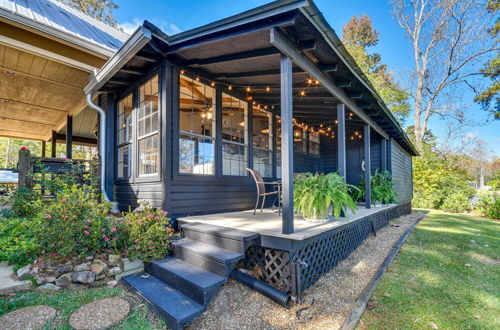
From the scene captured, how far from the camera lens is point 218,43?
312 cm

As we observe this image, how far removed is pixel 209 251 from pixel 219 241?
0.18 meters

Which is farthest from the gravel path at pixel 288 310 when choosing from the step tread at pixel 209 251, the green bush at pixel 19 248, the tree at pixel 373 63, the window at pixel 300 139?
the tree at pixel 373 63

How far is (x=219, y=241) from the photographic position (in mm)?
2785

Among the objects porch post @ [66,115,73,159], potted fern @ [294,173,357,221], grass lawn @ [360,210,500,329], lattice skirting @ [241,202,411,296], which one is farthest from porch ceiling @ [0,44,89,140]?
grass lawn @ [360,210,500,329]

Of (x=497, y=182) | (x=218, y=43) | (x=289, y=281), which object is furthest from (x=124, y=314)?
(x=497, y=182)

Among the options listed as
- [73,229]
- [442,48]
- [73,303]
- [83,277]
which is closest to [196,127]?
[73,229]

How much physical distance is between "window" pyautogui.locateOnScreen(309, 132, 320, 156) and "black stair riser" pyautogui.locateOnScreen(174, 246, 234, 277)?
6131mm

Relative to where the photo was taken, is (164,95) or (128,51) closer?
(128,51)

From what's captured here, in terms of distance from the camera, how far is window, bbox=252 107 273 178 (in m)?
5.66

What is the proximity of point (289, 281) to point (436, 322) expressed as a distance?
1.27 m

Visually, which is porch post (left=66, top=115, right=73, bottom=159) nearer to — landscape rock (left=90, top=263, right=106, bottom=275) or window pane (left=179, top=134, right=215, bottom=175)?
window pane (left=179, top=134, right=215, bottom=175)

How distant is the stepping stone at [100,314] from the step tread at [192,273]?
503 mm

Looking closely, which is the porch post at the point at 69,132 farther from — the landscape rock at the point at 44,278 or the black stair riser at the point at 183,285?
the black stair riser at the point at 183,285

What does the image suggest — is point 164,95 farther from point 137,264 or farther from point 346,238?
point 346,238
